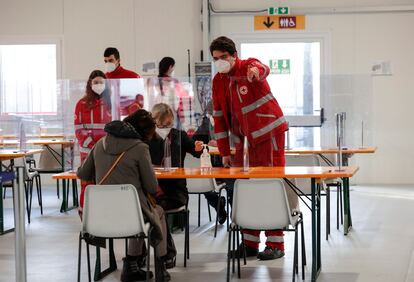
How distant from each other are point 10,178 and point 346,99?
23.3 feet

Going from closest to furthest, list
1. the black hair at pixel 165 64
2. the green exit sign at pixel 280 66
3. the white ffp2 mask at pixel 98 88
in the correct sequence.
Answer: the white ffp2 mask at pixel 98 88
the black hair at pixel 165 64
the green exit sign at pixel 280 66

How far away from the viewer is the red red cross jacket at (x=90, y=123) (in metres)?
5.71

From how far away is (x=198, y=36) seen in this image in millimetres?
10633

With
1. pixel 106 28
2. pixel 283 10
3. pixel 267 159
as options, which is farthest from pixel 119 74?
pixel 283 10

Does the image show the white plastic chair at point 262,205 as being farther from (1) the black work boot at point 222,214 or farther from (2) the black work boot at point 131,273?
(1) the black work boot at point 222,214

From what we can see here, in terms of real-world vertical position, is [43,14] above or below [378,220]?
above

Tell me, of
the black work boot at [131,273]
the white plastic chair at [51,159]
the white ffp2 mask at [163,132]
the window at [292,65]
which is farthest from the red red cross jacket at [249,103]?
the window at [292,65]

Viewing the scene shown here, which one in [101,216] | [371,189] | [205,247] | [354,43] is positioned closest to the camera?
[101,216]

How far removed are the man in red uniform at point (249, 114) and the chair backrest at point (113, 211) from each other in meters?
1.19

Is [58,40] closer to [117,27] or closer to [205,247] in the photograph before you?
[117,27]

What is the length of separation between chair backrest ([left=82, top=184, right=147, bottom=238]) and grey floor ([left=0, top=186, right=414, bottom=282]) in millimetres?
737

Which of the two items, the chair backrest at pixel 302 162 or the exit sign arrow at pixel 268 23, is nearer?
the chair backrest at pixel 302 162

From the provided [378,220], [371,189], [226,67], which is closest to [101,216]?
[226,67]

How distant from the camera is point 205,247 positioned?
5641mm
